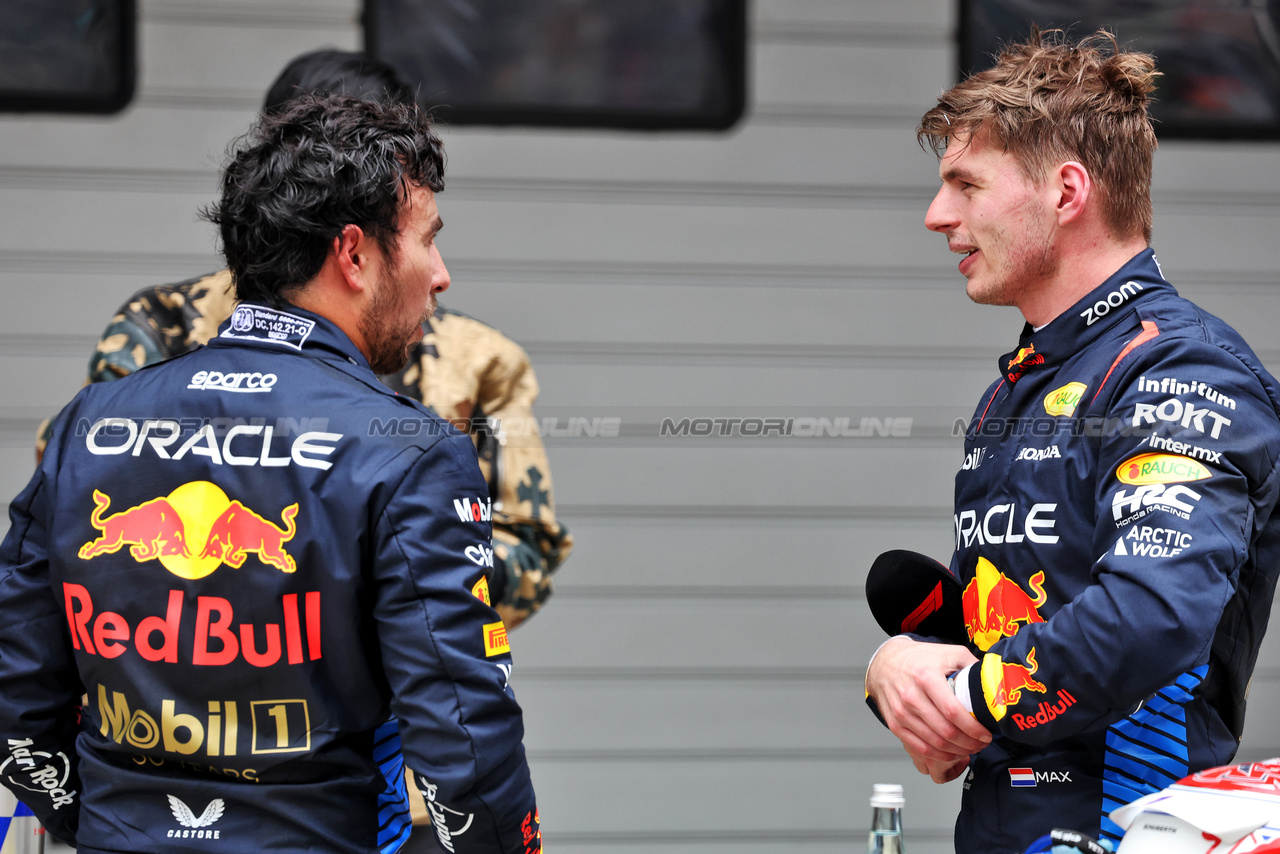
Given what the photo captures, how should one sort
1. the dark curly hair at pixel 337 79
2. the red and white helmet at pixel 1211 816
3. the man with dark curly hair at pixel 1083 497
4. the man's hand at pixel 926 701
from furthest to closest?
the dark curly hair at pixel 337 79 < the man's hand at pixel 926 701 < the man with dark curly hair at pixel 1083 497 < the red and white helmet at pixel 1211 816

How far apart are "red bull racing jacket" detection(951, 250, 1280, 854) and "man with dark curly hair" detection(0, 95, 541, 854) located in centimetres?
55

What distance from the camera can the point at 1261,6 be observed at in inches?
114

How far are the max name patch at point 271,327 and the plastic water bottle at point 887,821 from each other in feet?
2.83

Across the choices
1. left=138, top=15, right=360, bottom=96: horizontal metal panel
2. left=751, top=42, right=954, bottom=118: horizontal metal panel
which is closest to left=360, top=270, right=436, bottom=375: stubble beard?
left=138, top=15, right=360, bottom=96: horizontal metal panel

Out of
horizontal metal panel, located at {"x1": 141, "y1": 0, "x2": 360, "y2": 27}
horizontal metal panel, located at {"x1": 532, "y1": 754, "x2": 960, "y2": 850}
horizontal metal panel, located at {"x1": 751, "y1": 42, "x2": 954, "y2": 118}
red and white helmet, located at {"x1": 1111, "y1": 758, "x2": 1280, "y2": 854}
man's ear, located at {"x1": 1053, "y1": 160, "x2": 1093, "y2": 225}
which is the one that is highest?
horizontal metal panel, located at {"x1": 141, "y1": 0, "x2": 360, "y2": 27}

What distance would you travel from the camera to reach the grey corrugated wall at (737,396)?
111 inches

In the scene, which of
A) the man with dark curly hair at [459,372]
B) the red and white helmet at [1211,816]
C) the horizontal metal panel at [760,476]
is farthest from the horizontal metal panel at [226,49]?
the red and white helmet at [1211,816]

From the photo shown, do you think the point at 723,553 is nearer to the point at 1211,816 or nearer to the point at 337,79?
the point at 337,79

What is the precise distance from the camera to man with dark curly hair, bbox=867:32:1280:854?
115 cm

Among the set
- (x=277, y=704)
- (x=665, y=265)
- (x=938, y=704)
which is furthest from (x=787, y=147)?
(x=277, y=704)

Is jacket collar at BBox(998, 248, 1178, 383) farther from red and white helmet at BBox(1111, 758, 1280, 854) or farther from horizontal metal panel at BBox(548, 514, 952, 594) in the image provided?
horizontal metal panel at BBox(548, 514, 952, 594)

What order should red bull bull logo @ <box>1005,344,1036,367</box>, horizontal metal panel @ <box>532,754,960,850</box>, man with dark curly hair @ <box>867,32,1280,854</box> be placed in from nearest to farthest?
man with dark curly hair @ <box>867,32,1280,854</box>, red bull bull logo @ <box>1005,344,1036,367</box>, horizontal metal panel @ <box>532,754,960,850</box>

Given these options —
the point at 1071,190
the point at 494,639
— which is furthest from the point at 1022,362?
the point at 494,639

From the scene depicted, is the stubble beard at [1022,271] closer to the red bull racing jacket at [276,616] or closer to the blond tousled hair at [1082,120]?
the blond tousled hair at [1082,120]
